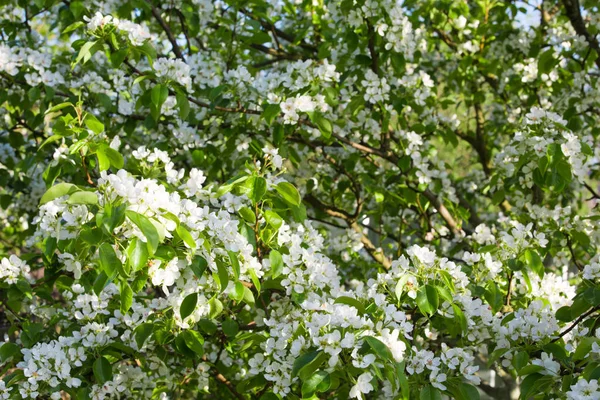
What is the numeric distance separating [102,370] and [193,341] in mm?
263

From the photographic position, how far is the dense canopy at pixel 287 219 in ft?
5.49

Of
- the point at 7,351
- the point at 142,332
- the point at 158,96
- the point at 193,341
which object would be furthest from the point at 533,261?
the point at 7,351

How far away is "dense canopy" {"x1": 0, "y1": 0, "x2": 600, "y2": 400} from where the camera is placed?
5.49 ft

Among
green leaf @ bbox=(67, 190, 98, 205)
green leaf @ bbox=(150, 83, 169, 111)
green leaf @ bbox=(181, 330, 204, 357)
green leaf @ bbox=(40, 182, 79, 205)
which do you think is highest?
green leaf @ bbox=(150, 83, 169, 111)

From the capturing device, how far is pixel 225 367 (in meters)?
2.53

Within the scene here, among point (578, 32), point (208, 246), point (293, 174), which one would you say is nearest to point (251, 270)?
point (208, 246)

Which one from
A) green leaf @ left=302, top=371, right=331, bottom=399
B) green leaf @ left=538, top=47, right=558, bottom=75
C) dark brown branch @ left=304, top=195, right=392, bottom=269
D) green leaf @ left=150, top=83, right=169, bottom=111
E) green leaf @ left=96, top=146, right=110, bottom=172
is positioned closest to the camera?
green leaf @ left=302, top=371, right=331, bottom=399

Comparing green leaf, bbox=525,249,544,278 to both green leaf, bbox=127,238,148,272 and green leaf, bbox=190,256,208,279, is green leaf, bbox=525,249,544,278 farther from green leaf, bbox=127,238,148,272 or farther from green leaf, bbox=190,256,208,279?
green leaf, bbox=127,238,148,272

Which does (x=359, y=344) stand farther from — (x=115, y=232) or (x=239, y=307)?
(x=239, y=307)

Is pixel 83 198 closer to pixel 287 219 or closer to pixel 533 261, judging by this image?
pixel 287 219

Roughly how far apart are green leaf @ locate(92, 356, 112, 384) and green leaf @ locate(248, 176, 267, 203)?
0.62 meters

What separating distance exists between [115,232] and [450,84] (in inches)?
109

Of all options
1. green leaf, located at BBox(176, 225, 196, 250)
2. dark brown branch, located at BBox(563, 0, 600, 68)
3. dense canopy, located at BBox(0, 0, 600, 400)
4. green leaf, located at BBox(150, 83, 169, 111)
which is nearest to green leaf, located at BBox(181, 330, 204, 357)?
dense canopy, located at BBox(0, 0, 600, 400)

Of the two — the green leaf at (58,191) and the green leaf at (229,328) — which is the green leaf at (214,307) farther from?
the green leaf at (58,191)
